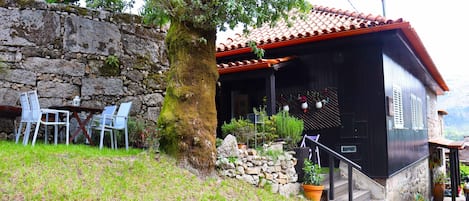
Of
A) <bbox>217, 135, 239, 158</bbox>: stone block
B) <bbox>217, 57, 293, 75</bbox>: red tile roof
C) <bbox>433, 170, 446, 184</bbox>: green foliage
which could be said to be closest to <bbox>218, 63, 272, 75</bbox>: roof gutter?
<bbox>217, 57, 293, 75</bbox>: red tile roof

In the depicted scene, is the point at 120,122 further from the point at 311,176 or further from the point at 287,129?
the point at 311,176

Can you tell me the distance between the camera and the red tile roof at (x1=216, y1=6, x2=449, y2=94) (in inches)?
267

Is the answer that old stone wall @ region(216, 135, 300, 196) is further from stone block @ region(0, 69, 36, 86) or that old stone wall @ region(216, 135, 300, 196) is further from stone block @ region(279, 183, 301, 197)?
stone block @ region(0, 69, 36, 86)

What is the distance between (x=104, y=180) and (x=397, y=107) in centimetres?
661

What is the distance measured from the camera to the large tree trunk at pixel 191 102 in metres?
4.75

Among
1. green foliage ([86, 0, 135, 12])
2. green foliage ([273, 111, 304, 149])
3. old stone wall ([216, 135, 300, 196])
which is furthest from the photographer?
green foliage ([86, 0, 135, 12])

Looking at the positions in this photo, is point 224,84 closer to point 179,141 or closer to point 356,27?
point 356,27

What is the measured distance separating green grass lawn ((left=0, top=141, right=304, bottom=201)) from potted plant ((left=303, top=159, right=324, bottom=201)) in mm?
512

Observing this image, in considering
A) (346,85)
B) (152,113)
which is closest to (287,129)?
(346,85)

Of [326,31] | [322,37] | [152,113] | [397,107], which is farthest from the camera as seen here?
[397,107]

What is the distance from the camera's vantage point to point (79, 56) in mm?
6738

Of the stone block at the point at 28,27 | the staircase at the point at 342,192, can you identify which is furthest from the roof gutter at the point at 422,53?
the stone block at the point at 28,27

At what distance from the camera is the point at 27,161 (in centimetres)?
396

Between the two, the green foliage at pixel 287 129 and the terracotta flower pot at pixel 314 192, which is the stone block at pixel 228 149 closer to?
the green foliage at pixel 287 129
